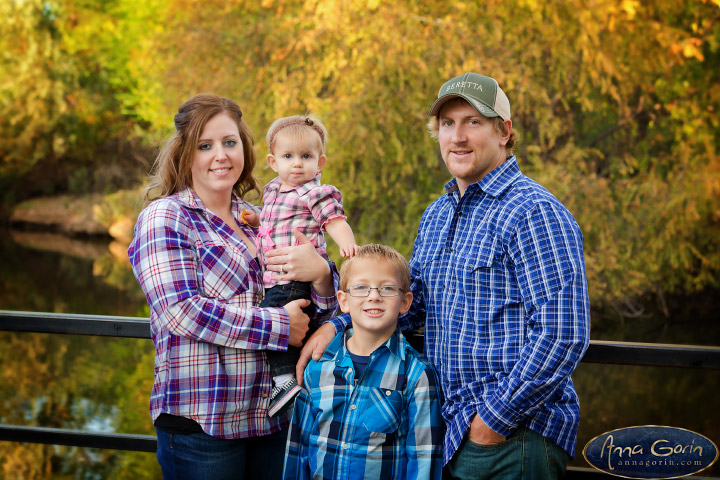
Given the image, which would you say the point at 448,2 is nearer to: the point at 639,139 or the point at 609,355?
the point at 639,139

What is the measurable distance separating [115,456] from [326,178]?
4.50 m

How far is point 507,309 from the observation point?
196cm

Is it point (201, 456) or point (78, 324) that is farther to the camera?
point (78, 324)

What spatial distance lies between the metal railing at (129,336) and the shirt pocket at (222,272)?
15.2 inches

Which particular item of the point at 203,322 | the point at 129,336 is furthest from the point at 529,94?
the point at 203,322

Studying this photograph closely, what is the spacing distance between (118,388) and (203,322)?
7.72 metres

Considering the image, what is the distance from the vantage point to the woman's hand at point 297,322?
2.21m

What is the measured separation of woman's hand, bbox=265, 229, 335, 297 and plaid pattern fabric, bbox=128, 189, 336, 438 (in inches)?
4.0

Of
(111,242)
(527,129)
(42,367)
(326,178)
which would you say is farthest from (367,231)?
(111,242)

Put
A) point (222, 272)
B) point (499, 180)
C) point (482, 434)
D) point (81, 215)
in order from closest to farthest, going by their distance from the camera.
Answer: point (482, 434) < point (499, 180) < point (222, 272) < point (81, 215)

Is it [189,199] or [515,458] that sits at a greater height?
[189,199]

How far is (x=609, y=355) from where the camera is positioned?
7.21 ft

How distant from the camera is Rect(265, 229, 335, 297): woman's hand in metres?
2.28

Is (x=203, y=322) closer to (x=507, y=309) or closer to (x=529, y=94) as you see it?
(x=507, y=309)
